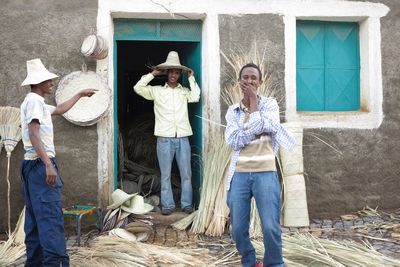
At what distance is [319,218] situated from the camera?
6938 millimetres

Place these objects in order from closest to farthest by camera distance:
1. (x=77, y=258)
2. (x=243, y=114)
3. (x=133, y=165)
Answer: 1. (x=243, y=114)
2. (x=77, y=258)
3. (x=133, y=165)

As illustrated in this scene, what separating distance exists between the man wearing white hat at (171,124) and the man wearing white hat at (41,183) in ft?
7.77

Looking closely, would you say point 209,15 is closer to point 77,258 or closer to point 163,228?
point 163,228

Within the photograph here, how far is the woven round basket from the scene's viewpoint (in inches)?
246

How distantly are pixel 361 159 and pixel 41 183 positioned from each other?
4271 mm

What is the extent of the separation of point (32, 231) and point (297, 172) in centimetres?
333

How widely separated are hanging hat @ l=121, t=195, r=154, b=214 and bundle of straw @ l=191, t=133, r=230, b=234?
0.58m

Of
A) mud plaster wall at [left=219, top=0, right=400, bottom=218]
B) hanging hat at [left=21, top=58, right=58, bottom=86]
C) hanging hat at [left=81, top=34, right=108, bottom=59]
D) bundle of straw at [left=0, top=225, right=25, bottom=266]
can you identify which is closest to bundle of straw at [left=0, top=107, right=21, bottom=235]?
bundle of straw at [left=0, top=225, right=25, bottom=266]

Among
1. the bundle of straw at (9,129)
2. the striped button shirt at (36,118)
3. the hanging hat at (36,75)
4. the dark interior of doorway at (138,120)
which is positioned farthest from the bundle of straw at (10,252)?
the dark interior of doorway at (138,120)

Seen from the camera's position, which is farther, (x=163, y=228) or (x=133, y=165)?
(x=133, y=165)

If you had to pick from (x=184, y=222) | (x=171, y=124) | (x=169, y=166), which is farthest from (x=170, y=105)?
(x=184, y=222)

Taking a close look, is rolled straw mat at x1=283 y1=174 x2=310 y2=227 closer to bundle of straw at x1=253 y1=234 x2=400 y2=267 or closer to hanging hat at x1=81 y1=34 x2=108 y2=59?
bundle of straw at x1=253 y1=234 x2=400 y2=267

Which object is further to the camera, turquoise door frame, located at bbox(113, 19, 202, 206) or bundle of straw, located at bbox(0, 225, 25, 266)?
turquoise door frame, located at bbox(113, 19, 202, 206)

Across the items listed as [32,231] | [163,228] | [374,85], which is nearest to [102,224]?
[163,228]
